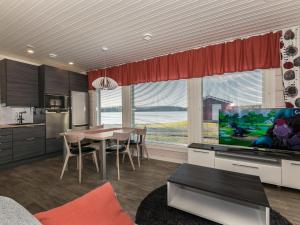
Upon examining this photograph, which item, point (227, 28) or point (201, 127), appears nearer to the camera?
point (227, 28)

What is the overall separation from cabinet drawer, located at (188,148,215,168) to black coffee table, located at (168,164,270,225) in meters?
0.79

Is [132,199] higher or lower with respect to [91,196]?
lower

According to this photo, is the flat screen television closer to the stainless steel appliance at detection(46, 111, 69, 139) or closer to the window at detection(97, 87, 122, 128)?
the window at detection(97, 87, 122, 128)

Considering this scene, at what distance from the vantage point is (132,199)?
2.31 meters

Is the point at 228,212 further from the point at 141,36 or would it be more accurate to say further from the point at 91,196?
the point at 141,36

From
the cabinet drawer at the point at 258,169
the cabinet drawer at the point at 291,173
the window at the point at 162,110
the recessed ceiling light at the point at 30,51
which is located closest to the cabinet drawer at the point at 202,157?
the cabinet drawer at the point at 258,169

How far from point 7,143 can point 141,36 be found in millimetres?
3479

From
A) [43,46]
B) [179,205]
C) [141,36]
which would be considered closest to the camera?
[179,205]

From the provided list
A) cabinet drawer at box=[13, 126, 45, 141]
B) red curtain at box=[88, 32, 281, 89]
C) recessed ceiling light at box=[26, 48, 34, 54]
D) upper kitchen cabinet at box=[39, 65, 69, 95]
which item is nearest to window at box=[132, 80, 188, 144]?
red curtain at box=[88, 32, 281, 89]

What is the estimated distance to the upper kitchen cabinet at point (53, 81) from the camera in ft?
14.0

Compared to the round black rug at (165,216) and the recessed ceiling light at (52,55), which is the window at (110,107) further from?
the round black rug at (165,216)

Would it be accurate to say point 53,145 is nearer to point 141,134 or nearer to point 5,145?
point 5,145

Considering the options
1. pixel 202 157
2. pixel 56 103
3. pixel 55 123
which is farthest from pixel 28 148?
pixel 202 157

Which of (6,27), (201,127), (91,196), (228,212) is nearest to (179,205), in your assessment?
(228,212)
